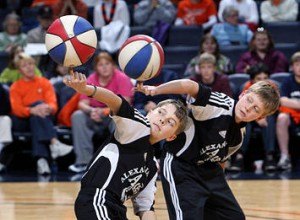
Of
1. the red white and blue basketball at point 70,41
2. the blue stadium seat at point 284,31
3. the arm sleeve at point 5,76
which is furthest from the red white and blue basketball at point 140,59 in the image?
the blue stadium seat at point 284,31

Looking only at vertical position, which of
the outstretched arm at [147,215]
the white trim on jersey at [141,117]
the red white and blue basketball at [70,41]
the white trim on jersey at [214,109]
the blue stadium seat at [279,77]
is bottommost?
the blue stadium seat at [279,77]

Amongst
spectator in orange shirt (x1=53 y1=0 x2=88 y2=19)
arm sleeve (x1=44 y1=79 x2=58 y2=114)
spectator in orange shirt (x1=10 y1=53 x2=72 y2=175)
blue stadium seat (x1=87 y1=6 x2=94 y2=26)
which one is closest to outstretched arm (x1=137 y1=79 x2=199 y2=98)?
spectator in orange shirt (x1=10 y1=53 x2=72 y2=175)

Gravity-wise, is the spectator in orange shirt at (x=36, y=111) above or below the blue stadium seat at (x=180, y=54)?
below

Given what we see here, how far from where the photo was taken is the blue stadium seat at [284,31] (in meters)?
11.9

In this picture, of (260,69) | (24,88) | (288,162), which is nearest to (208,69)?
(260,69)

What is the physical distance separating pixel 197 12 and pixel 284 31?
1.28 meters

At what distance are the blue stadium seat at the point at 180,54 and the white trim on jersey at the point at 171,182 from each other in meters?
5.71

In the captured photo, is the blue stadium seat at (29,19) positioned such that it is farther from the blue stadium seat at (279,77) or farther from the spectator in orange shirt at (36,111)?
the blue stadium seat at (279,77)

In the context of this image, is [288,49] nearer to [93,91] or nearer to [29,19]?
[29,19]

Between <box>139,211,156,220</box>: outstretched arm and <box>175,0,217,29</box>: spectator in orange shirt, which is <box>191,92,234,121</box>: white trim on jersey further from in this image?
<box>175,0,217,29</box>: spectator in orange shirt

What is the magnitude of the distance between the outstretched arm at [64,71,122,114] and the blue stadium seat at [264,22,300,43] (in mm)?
7146

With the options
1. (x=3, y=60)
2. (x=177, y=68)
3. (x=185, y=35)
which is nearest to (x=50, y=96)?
(x=3, y=60)

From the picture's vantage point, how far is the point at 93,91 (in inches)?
195

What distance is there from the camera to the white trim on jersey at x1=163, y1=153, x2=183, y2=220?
5785 mm
